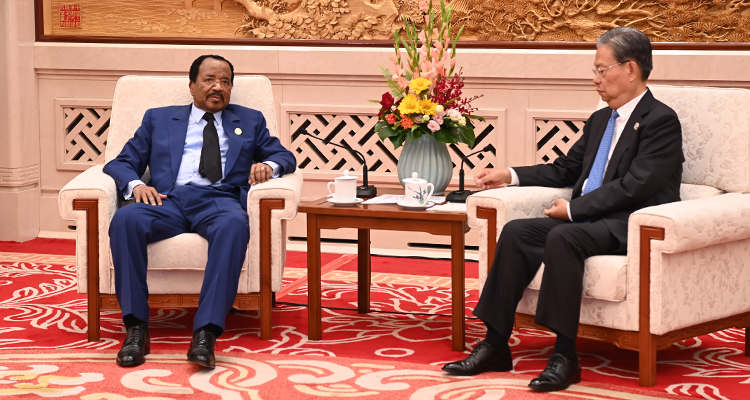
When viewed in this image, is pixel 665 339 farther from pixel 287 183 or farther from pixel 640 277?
pixel 287 183

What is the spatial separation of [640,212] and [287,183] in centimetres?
132

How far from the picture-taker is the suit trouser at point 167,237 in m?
2.98

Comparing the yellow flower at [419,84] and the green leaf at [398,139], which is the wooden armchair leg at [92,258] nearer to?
the green leaf at [398,139]

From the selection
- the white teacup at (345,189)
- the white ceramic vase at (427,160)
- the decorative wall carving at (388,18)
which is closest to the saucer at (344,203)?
the white teacup at (345,189)

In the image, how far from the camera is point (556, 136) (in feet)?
15.9

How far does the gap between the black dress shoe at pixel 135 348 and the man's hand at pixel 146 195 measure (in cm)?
51

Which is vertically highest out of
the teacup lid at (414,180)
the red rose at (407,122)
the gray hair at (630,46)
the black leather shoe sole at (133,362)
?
the gray hair at (630,46)

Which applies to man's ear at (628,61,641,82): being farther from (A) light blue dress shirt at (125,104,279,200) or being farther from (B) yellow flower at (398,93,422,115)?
(A) light blue dress shirt at (125,104,279,200)

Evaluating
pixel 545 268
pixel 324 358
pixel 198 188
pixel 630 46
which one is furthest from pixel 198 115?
pixel 630 46

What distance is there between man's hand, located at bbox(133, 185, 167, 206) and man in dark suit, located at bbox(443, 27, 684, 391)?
4.35 ft

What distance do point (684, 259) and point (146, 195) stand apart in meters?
1.99

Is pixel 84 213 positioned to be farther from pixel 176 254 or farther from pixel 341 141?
pixel 341 141

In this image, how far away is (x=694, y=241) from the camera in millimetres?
2641

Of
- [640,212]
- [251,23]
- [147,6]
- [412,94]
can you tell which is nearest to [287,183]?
[412,94]
